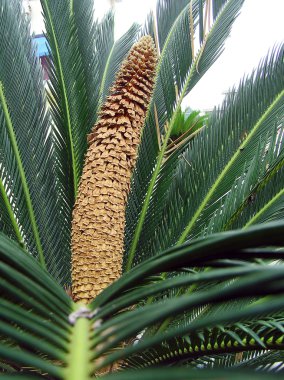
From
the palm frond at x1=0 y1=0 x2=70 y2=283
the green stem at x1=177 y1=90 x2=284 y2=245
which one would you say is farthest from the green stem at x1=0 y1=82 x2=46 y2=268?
the green stem at x1=177 y1=90 x2=284 y2=245

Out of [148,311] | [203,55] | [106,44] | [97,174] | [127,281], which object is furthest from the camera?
[106,44]

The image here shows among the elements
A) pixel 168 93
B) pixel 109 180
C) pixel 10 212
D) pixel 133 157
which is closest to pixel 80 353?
pixel 109 180

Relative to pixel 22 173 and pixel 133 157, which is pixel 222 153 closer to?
pixel 133 157

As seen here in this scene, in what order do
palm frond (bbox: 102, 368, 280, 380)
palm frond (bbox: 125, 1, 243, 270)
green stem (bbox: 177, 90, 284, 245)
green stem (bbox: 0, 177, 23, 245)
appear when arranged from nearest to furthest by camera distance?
palm frond (bbox: 102, 368, 280, 380) → green stem (bbox: 0, 177, 23, 245) → green stem (bbox: 177, 90, 284, 245) → palm frond (bbox: 125, 1, 243, 270)

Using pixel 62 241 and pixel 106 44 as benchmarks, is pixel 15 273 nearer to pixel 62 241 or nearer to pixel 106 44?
pixel 62 241

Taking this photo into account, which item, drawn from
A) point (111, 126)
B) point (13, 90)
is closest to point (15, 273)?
point (111, 126)

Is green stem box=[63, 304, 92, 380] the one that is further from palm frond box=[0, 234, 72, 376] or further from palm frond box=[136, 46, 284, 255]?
palm frond box=[136, 46, 284, 255]
